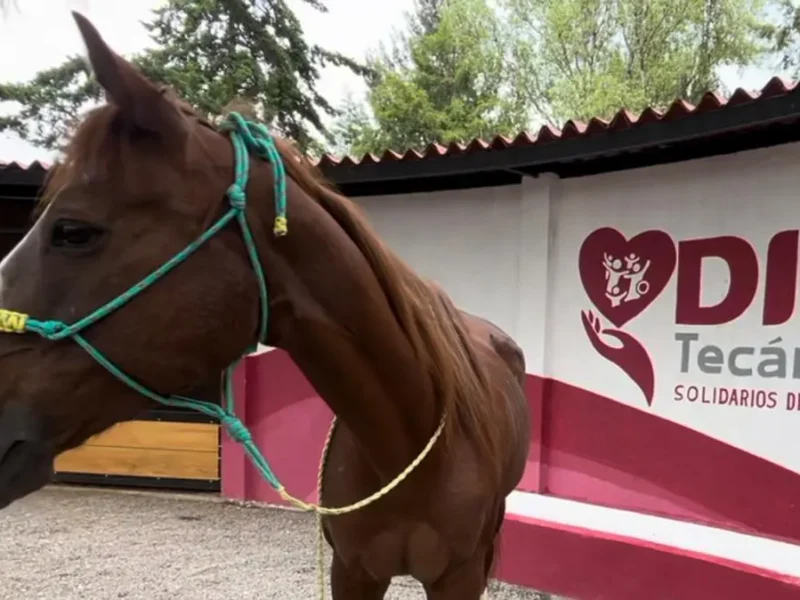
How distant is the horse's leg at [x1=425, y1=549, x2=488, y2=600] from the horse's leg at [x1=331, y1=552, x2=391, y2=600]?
187mm

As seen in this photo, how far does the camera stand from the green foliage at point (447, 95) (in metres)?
19.3

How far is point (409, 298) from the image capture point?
1.57 m

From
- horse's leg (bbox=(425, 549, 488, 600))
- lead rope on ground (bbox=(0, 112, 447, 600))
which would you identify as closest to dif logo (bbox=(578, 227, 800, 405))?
horse's leg (bbox=(425, 549, 488, 600))

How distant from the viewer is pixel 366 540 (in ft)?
6.29

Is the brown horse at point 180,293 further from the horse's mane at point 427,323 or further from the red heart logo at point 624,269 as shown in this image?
the red heart logo at point 624,269

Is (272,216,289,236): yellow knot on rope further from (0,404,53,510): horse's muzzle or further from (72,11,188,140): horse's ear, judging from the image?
(0,404,53,510): horse's muzzle

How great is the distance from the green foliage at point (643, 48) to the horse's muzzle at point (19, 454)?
692 inches

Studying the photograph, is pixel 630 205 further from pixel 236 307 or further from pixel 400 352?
pixel 236 307

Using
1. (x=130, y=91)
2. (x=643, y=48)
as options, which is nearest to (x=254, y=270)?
(x=130, y=91)

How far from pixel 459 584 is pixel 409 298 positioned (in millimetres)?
965

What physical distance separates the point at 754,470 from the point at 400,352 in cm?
272

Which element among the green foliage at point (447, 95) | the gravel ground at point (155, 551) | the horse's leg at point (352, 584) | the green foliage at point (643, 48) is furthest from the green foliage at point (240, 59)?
the horse's leg at point (352, 584)

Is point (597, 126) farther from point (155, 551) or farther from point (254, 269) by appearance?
point (155, 551)

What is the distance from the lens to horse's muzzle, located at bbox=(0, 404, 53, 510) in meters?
1.14
